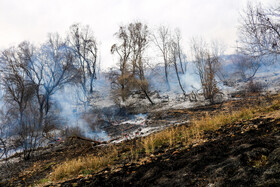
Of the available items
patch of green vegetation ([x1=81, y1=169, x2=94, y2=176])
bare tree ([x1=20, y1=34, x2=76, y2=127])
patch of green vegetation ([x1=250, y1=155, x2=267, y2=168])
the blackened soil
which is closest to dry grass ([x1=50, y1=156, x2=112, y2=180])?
patch of green vegetation ([x1=81, y1=169, x2=94, y2=176])

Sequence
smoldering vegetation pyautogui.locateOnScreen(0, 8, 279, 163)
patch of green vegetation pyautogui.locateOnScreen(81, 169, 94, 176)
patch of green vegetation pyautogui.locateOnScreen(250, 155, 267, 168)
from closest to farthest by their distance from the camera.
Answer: patch of green vegetation pyautogui.locateOnScreen(250, 155, 267, 168)
patch of green vegetation pyautogui.locateOnScreen(81, 169, 94, 176)
smoldering vegetation pyautogui.locateOnScreen(0, 8, 279, 163)

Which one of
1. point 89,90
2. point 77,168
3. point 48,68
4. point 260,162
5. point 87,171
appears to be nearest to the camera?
point 260,162

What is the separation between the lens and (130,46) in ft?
95.3

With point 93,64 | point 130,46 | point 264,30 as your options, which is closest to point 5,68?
point 93,64

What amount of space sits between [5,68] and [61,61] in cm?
629

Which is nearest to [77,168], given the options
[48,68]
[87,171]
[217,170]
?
[87,171]

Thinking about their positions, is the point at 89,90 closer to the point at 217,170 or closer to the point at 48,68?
the point at 48,68

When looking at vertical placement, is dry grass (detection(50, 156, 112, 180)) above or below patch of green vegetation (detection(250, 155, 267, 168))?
below

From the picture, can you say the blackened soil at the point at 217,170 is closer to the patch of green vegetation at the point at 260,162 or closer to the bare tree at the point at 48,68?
the patch of green vegetation at the point at 260,162

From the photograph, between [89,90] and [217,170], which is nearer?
[217,170]

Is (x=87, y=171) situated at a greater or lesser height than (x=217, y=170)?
lesser

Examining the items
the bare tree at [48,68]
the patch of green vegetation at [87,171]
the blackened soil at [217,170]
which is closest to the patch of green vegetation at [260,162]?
the blackened soil at [217,170]

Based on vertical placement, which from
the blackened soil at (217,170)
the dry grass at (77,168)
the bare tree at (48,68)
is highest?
the bare tree at (48,68)

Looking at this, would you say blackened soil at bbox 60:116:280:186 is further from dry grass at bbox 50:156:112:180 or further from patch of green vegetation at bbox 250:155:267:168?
dry grass at bbox 50:156:112:180
